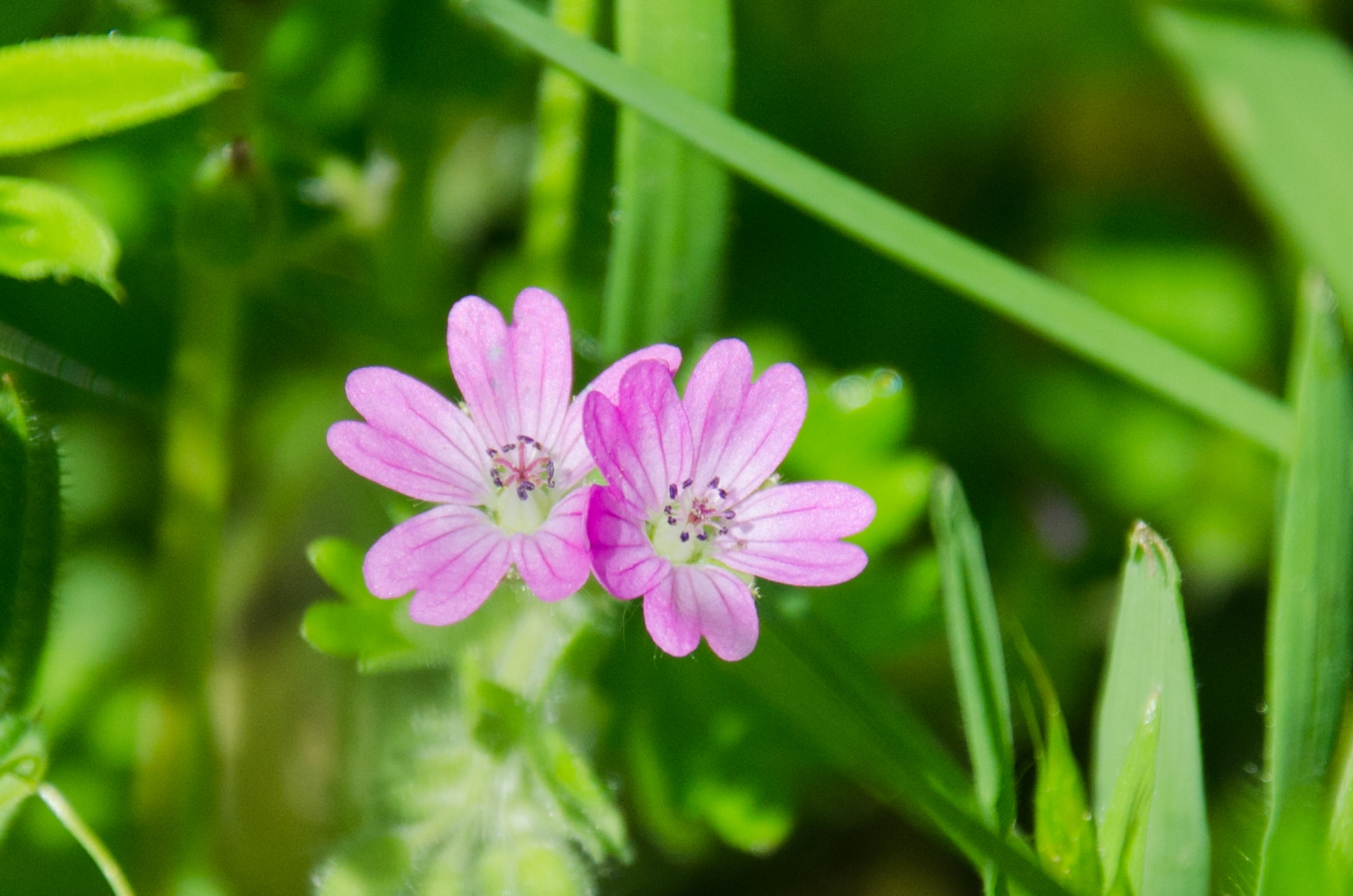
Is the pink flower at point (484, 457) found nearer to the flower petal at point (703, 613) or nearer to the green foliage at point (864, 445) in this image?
the flower petal at point (703, 613)

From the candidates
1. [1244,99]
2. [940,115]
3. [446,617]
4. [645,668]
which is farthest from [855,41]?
[446,617]

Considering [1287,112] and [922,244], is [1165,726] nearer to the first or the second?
[922,244]

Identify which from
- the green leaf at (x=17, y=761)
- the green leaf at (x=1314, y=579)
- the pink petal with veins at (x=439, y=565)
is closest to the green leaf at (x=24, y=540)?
the green leaf at (x=17, y=761)

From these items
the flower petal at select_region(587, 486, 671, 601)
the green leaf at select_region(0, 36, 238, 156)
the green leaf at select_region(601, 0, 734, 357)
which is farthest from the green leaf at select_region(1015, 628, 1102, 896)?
the green leaf at select_region(0, 36, 238, 156)

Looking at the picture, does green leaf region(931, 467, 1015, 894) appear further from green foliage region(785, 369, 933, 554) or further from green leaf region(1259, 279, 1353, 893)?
green foliage region(785, 369, 933, 554)

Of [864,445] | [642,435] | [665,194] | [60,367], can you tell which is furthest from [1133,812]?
[60,367]
